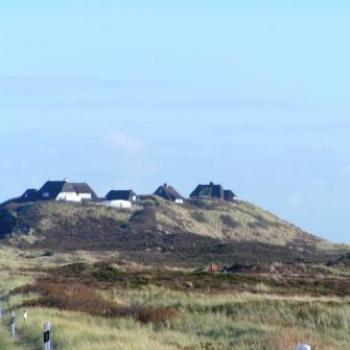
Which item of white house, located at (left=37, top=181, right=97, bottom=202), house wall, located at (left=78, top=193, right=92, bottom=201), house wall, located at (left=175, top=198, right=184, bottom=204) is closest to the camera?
white house, located at (left=37, top=181, right=97, bottom=202)

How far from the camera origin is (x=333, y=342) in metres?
23.1

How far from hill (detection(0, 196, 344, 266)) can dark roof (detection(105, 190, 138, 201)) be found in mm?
2431

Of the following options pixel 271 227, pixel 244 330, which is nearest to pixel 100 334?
pixel 244 330

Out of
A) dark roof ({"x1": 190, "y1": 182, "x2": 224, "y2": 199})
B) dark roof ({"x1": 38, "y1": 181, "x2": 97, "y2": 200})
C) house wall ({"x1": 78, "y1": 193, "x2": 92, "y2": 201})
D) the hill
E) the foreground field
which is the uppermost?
dark roof ({"x1": 190, "y1": 182, "x2": 224, "y2": 199})

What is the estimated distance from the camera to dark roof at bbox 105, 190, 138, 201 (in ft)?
509

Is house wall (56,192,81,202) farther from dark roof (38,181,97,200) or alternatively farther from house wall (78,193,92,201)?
house wall (78,193,92,201)

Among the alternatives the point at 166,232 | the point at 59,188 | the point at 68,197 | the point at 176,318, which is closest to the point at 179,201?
the point at 68,197

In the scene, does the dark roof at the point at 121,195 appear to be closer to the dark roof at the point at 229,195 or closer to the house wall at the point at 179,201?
the house wall at the point at 179,201

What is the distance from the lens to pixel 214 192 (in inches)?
7057

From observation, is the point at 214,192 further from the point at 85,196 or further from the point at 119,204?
the point at 119,204

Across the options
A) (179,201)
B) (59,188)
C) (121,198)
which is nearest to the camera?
(59,188)

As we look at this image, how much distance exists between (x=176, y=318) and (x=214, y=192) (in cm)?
15115

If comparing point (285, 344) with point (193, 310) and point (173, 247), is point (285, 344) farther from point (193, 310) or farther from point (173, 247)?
point (173, 247)

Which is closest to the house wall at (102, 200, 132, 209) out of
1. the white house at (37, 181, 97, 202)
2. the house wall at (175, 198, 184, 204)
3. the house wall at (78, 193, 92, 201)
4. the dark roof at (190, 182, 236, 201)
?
the white house at (37, 181, 97, 202)
